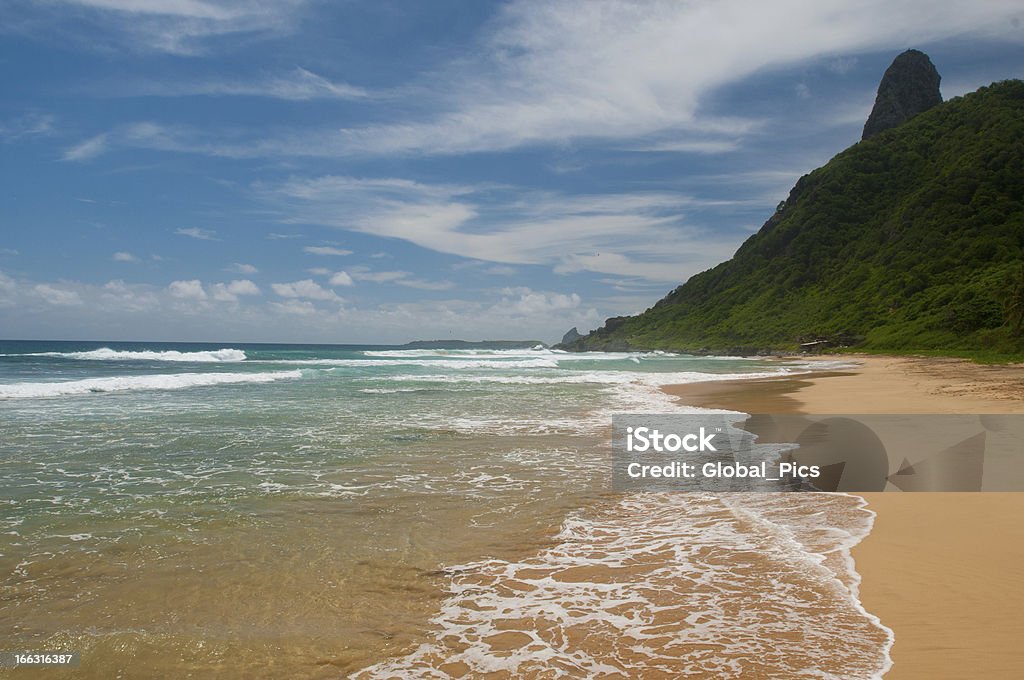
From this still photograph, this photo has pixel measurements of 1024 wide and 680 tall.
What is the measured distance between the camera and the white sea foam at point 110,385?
77.6 feet

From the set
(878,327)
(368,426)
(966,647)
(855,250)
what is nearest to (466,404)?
(368,426)

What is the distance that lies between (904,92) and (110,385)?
15293 cm

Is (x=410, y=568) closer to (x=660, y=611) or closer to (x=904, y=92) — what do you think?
(x=660, y=611)

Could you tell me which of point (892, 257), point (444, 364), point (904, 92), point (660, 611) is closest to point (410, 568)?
point (660, 611)

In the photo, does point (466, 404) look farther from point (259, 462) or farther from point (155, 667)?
point (155, 667)

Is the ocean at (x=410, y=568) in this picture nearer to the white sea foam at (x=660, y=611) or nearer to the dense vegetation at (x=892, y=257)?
the white sea foam at (x=660, y=611)

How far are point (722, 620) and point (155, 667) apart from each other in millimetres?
4280

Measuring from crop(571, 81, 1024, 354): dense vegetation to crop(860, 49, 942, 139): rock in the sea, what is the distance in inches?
464

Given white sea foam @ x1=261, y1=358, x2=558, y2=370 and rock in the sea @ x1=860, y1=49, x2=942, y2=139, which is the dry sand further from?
rock in the sea @ x1=860, y1=49, x2=942, y2=139

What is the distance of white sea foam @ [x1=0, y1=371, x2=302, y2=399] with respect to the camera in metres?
23.7

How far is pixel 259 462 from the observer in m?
10.9

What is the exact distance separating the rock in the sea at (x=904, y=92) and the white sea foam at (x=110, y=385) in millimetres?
137339

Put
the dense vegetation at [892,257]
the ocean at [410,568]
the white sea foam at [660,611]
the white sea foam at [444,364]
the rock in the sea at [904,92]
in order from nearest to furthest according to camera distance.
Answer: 1. the white sea foam at [660,611]
2. the ocean at [410,568]
3. the white sea foam at [444,364]
4. the dense vegetation at [892,257]
5. the rock in the sea at [904,92]

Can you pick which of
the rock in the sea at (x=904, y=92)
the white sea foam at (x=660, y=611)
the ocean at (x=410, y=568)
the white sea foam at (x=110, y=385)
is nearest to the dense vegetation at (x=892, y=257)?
the rock in the sea at (x=904, y=92)
